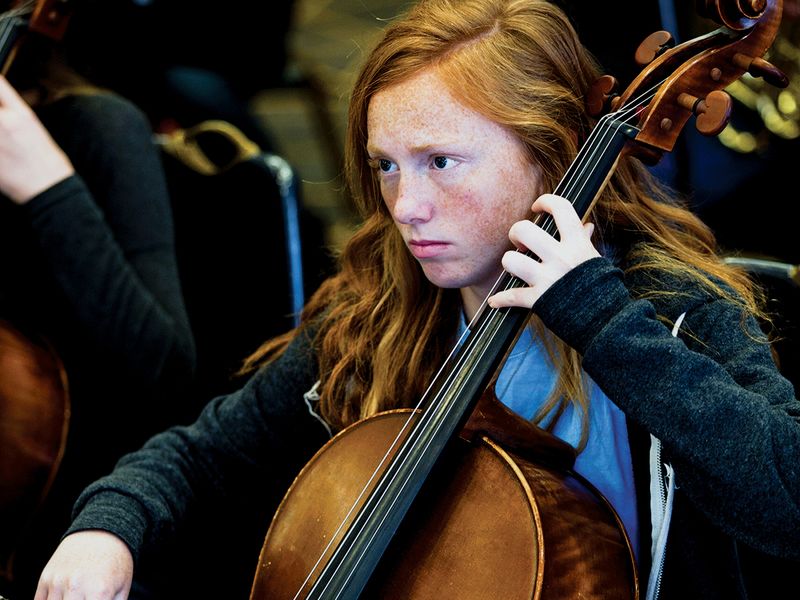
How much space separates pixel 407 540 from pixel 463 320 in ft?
1.05

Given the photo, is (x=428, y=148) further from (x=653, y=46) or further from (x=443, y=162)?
(x=653, y=46)

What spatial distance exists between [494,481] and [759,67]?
443 mm

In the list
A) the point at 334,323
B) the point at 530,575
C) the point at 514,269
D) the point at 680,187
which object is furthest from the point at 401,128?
the point at 680,187

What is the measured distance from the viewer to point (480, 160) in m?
0.87

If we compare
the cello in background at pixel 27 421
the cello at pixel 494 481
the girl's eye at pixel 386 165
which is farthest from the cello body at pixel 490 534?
the cello in background at pixel 27 421

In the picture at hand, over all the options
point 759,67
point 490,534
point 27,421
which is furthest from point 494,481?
point 27,421

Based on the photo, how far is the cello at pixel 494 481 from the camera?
0.74 meters

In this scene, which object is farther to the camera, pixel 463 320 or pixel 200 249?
pixel 200 249

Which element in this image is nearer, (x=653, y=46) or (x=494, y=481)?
(x=494, y=481)

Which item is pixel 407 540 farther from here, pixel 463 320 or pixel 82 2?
pixel 82 2

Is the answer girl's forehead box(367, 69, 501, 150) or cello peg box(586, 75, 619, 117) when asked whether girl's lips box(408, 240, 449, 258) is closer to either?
girl's forehead box(367, 69, 501, 150)

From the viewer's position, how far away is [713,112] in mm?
779

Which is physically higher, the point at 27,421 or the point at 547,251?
the point at 547,251

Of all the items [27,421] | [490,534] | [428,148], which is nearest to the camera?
[490,534]
